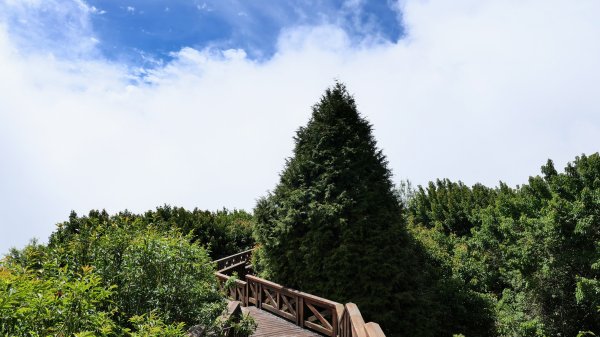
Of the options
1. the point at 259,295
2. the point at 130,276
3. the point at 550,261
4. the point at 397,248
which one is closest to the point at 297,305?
the point at 259,295

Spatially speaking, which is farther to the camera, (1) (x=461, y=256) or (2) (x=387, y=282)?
(1) (x=461, y=256)

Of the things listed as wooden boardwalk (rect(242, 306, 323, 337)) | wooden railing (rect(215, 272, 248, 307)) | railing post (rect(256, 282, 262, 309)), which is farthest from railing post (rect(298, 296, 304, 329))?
wooden railing (rect(215, 272, 248, 307))

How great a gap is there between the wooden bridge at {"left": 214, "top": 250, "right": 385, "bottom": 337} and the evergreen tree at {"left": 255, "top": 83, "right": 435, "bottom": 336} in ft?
1.66

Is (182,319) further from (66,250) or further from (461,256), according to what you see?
(461,256)

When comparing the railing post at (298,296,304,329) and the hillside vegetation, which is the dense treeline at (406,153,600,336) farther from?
the railing post at (298,296,304,329)

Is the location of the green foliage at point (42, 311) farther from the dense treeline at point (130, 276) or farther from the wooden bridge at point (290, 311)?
the wooden bridge at point (290, 311)

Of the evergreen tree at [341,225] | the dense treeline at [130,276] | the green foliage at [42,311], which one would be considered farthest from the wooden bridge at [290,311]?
the green foliage at [42,311]

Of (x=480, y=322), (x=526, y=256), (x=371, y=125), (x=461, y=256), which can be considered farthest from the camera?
(x=461, y=256)

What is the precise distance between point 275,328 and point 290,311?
2.97 feet

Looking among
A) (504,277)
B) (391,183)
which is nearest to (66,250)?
(391,183)

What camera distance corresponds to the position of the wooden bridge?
9117 mm

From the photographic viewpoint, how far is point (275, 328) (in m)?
10.4

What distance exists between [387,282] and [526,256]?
8.66 m

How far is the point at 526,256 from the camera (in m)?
15.8
